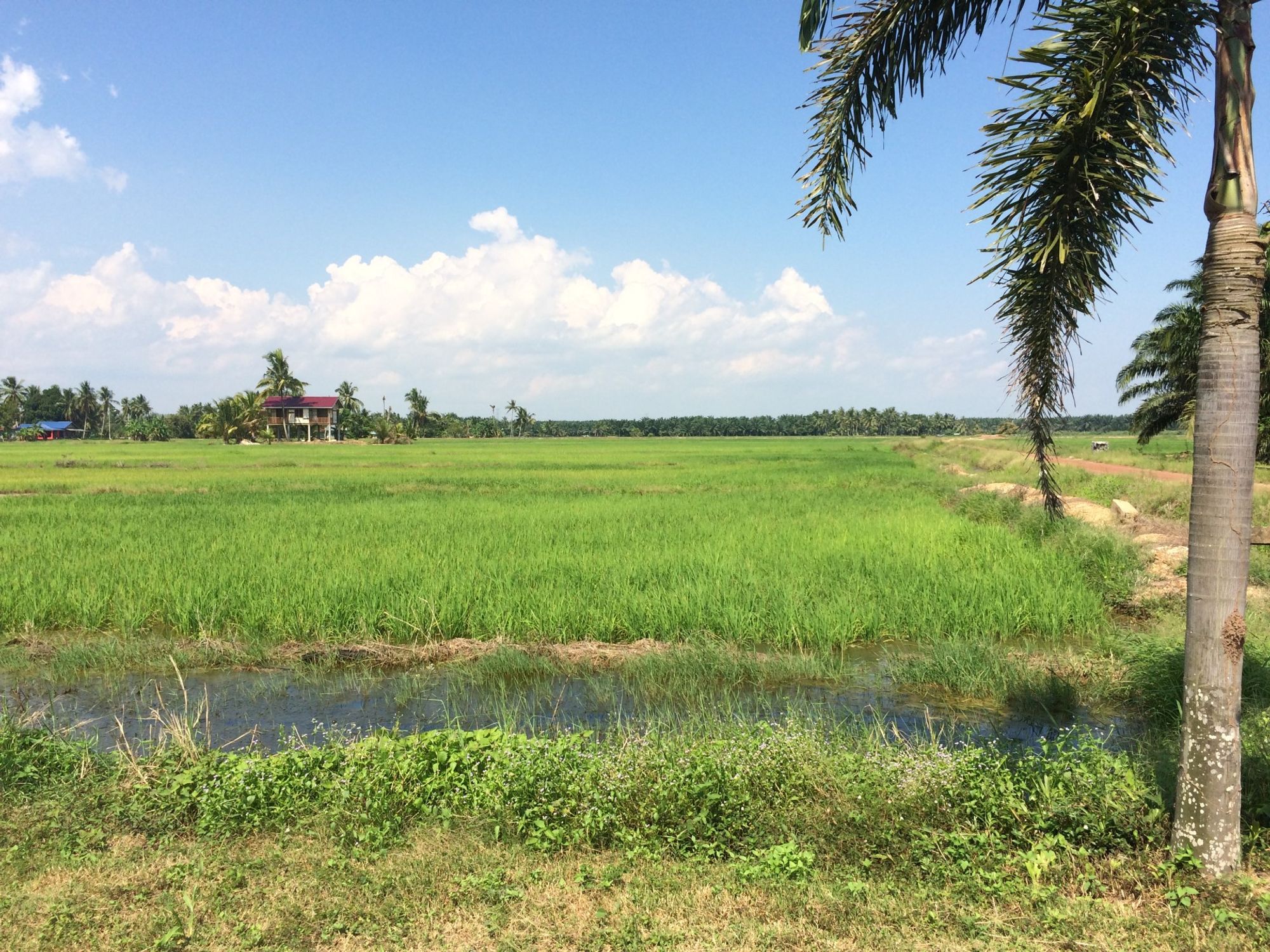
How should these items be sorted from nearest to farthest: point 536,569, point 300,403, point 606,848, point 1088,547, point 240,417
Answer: point 606,848
point 536,569
point 1088,547
point 240,417
point 300,403

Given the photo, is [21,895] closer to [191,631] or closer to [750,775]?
[750,775]

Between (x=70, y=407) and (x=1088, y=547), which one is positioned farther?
(x=70, y=407)

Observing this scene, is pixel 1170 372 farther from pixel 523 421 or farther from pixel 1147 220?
pixel 523 421

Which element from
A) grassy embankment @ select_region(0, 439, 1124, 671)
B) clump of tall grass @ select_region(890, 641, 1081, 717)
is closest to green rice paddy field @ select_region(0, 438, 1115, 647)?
grassy embankment @ select_region(0, 439, 1124, 671)

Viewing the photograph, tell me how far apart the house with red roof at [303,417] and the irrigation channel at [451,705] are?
72399mm

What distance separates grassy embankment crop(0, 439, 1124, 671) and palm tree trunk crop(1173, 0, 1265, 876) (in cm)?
460

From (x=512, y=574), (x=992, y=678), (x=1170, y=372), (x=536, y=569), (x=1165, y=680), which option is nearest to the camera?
(x=1165, y=680)

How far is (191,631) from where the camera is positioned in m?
8.08

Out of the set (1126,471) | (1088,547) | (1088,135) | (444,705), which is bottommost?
(444,705)

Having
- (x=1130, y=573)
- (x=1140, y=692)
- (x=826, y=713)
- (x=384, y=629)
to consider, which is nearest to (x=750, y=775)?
(x=826, y=713)

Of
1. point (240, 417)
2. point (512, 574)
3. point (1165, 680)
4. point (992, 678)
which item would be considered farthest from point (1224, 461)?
point (240, 417)

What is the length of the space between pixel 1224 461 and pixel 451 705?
526 cm

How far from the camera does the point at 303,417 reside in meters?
75.8

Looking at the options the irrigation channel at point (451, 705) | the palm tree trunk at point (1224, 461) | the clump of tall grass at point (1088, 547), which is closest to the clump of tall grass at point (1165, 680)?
the irrigation channel at point (451, 705)
